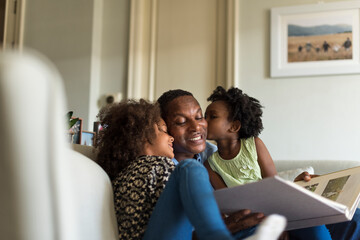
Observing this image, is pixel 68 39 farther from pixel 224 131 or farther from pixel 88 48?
pixel 224 131

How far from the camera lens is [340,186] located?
44.9 inches

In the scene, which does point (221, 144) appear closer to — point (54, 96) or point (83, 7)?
point (54, 96)

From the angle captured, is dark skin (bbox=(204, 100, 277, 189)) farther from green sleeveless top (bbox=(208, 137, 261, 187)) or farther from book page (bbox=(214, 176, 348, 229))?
book page (bbox=(214, 176, 348, 229))

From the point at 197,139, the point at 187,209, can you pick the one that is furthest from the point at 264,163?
the point at 187,209

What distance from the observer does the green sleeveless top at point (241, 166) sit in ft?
5.55

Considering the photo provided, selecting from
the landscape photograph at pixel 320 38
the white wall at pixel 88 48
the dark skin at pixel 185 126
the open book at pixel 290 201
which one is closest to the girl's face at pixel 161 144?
the dark skin at pixel 185 126

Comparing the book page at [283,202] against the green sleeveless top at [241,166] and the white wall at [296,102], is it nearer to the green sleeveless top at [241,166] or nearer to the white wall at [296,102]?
the green sleeveless top at [241,166]

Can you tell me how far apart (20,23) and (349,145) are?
301 cm

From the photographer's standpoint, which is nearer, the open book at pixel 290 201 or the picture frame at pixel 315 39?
the open book at pixel 290 201

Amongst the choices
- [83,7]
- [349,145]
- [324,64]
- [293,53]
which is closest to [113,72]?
[83,7]

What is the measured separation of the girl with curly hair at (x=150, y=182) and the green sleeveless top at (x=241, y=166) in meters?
0.42

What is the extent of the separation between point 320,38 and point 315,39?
36 millimetres

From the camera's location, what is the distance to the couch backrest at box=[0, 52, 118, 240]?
53cm

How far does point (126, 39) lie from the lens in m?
3.38
